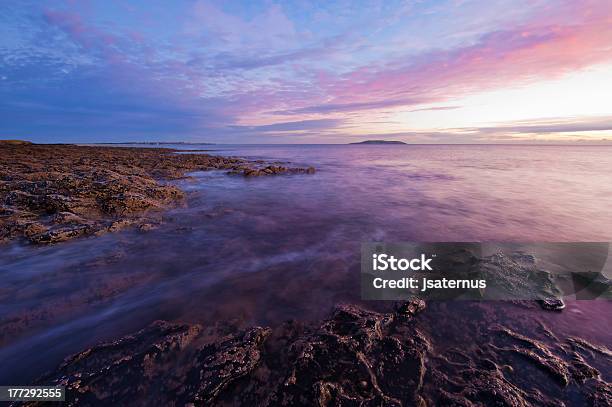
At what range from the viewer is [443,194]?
13531 mm

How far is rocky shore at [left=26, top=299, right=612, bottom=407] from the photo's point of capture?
249cm

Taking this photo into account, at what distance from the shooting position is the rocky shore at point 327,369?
249 centimetres

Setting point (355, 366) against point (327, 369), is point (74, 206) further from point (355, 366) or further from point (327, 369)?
point (355, 366)

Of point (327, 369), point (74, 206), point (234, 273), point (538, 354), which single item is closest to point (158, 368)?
point (327, 369)

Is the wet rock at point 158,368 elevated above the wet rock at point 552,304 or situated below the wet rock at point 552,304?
above

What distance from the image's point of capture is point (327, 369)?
109 inches

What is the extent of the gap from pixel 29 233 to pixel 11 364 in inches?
188

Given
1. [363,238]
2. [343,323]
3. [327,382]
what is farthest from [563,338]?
[363,238]

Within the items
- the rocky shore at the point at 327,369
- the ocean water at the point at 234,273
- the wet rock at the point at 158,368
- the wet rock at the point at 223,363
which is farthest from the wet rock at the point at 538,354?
the wet rock at the point at 158,368

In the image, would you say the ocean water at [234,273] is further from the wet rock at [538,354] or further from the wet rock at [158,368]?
the wet rock at [158,368]

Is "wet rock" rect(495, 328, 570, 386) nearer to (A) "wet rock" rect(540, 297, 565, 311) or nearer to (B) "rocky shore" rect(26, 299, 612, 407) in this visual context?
(B) "rocky shore" rect(26, 299, 612, 407)

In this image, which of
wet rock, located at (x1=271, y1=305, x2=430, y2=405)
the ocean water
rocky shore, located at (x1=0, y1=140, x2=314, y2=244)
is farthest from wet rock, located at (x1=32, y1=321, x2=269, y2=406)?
rocky shore, located at (x1=0, y1=140, x2=314, y2=244)

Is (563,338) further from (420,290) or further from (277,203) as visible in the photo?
(277,203)

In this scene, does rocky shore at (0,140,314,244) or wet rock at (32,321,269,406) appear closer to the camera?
wet rock at (32,321,269,406)
